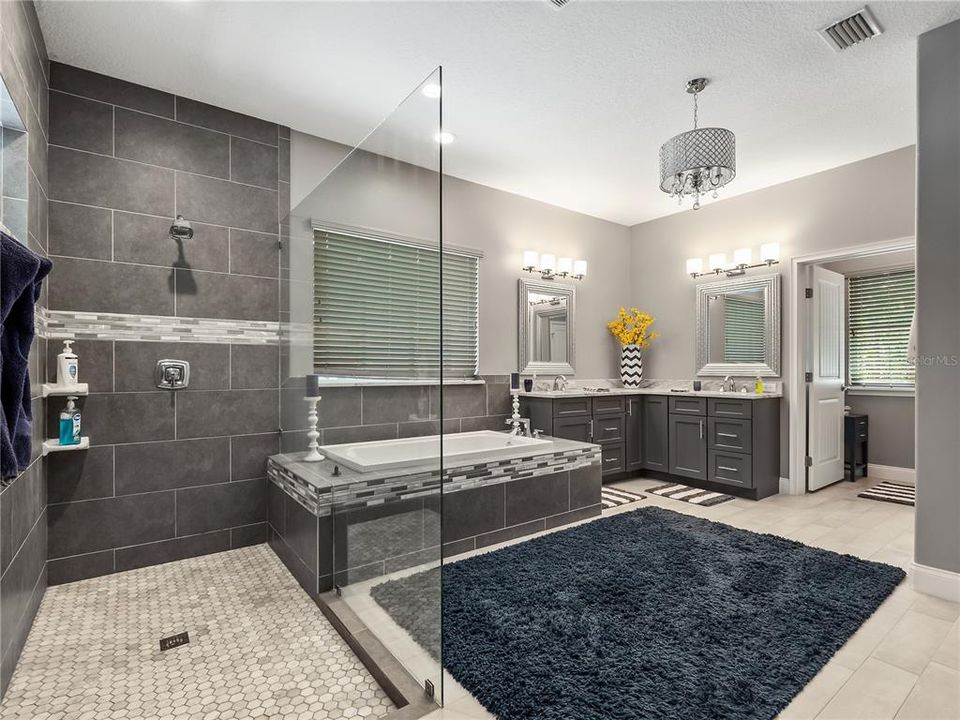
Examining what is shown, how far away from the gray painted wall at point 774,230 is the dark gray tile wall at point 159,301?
12.1 ft

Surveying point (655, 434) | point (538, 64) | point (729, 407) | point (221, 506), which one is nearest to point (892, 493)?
point (729, 407)

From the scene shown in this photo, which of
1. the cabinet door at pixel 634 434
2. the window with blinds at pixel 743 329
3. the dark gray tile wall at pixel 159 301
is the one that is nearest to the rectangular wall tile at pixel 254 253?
the dark gray tile wall at pixel 159 301

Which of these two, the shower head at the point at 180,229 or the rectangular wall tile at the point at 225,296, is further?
the rectangular wall tile at the point at 225,296

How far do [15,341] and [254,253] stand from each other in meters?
1.78

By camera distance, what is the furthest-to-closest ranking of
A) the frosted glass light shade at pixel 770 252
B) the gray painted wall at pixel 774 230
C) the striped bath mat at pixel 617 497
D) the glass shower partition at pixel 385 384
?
the frosted glass light shade at pixel 770 252 < the striped bath mat at pixel 617 497 < the gray painted wall at pixel 774 230 < the glass shower partition at pixel 385 384

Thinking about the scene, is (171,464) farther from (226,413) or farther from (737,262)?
(737,262)

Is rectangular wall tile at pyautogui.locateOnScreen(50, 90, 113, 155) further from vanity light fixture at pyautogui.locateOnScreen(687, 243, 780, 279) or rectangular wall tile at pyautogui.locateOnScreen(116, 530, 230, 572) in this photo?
vanity light fixture at pyautogui.locateOnScreen(687, 243, 780, 279)

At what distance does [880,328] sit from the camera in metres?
5.11

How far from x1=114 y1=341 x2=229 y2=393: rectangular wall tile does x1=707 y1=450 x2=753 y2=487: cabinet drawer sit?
3.80 m

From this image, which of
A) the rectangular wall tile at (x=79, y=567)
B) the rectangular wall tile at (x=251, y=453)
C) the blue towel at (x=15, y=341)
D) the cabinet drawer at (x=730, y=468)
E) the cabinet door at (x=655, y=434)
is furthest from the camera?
the cabinet door at (x=655, y=434)

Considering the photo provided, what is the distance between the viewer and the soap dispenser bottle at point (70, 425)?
2.41 m

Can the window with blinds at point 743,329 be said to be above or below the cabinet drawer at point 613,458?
above

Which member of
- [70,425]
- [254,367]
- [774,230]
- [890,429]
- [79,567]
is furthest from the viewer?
[890,429]

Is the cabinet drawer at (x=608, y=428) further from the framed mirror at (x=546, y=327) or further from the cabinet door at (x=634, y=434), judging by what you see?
the framed mirror at (x=546, y=327)
